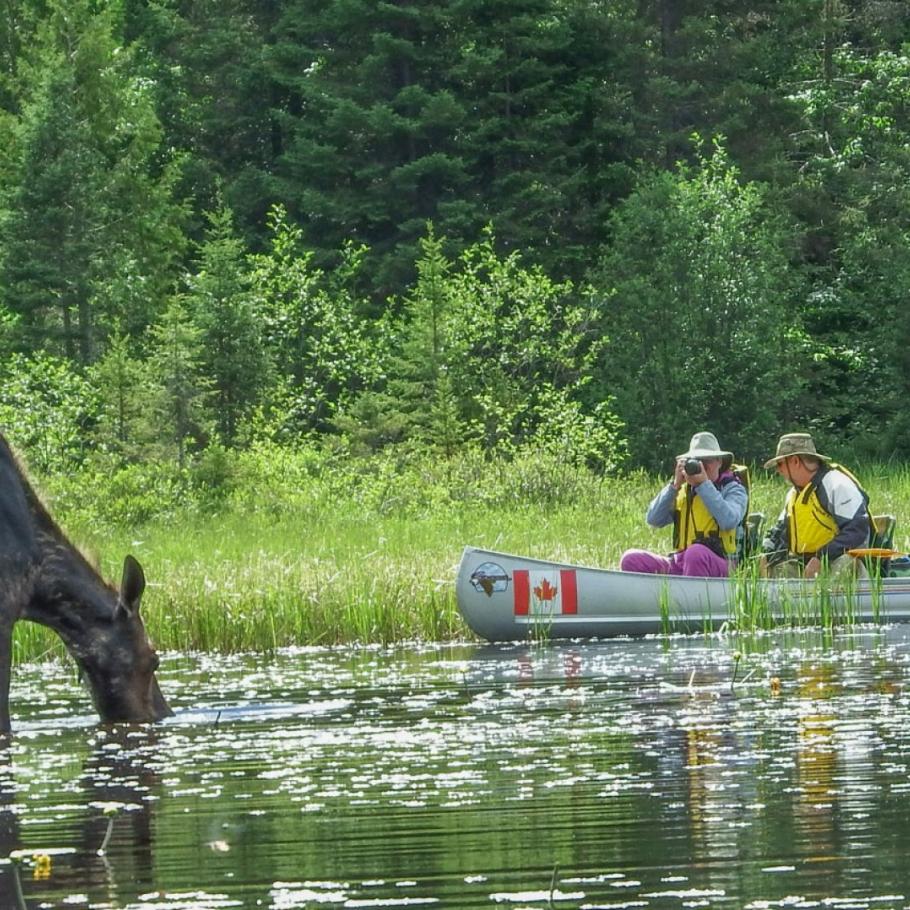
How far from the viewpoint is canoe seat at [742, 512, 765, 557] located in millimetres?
13752

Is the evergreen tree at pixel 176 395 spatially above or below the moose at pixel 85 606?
above

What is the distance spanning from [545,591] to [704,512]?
1114 millimetres

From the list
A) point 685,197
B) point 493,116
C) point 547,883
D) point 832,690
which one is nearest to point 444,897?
point 547,883

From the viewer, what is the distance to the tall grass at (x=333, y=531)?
13516mm

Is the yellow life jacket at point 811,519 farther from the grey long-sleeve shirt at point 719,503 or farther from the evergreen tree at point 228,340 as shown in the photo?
the evergreen tree at point 228,340

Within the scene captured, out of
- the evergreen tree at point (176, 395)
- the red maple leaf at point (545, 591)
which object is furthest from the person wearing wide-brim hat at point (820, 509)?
the evergreen tree at point (176, 395)

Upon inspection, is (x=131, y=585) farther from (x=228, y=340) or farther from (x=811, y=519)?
(x=228, y=340)

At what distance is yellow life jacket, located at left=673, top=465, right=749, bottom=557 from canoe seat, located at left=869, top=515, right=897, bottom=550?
0.81 m

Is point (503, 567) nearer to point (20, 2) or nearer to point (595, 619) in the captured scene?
point (595, 619)

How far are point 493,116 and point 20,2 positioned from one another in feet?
30.6

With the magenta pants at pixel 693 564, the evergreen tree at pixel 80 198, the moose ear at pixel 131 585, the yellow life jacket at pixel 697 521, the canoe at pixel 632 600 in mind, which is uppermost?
the evergreen tree at pixel 80 198

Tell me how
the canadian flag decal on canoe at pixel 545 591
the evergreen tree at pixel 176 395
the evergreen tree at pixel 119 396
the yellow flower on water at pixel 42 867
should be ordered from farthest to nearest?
the evergreen tree at pixel 119 396 < the evergreen tree at pixel 176 395 < the canadian flag decal on canoe at pixel 545 591 < the yellow flower on water at pixel 42 867

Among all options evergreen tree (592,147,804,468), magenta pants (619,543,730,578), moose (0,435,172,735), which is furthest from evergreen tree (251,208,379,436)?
moose (0,435,172,735)

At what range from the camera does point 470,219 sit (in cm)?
3481
